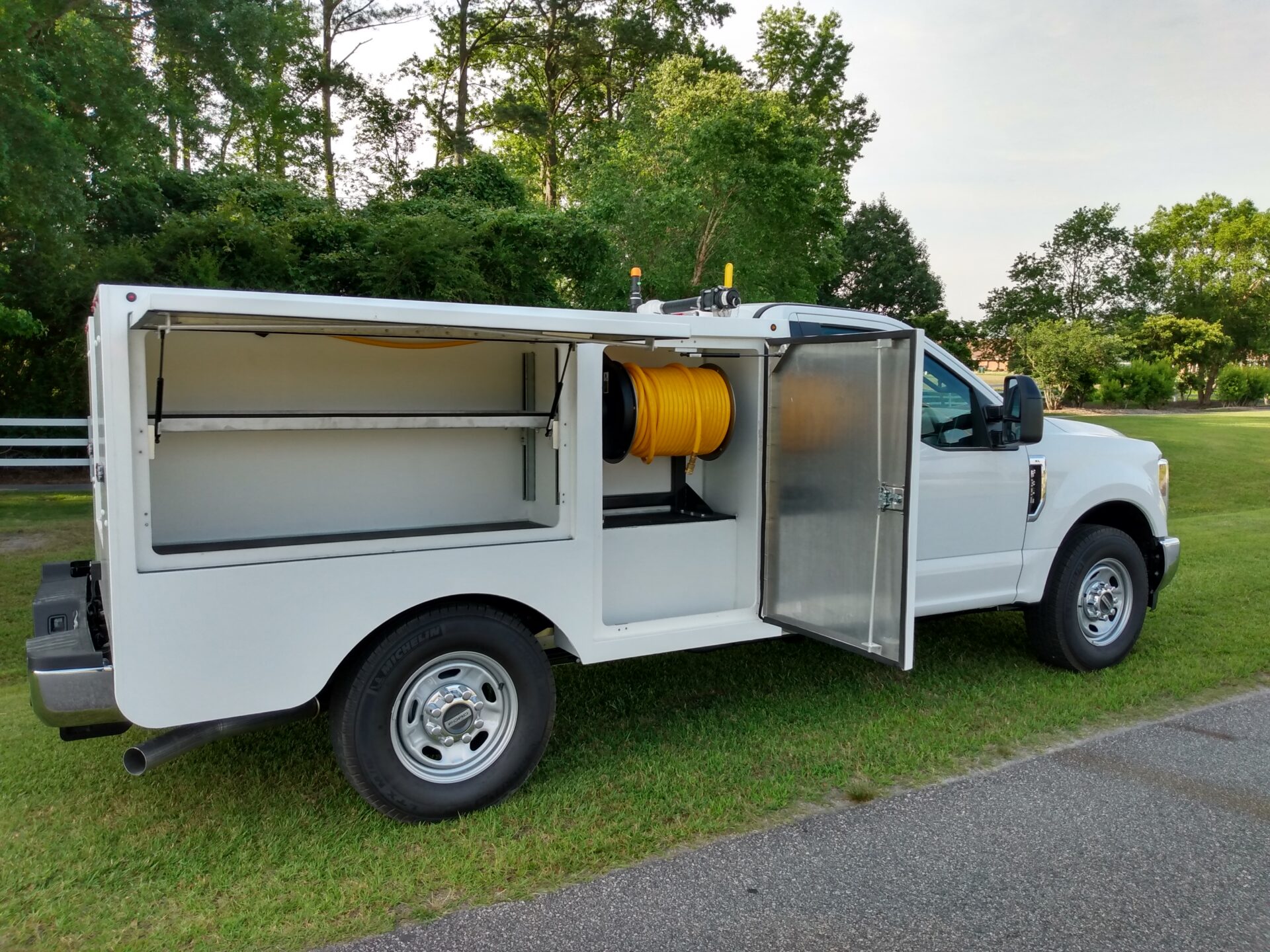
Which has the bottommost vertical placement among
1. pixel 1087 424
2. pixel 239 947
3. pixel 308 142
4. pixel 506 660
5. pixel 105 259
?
pixel 239 947

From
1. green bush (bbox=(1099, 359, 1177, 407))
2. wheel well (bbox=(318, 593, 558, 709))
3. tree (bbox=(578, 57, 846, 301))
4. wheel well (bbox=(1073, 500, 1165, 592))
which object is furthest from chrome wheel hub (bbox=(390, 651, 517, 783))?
green bush (bbox=(1099, 359, 1177, 407))

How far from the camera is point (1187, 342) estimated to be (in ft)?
193

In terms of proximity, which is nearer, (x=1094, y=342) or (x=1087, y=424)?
(x=1087, y=424)

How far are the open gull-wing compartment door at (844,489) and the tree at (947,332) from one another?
44247mm

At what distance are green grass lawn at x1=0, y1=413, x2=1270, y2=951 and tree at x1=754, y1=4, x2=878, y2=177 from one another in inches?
1417

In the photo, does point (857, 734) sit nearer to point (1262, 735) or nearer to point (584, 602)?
point (584, 602)

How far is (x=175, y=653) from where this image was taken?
352 cm

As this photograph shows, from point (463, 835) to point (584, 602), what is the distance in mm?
1091

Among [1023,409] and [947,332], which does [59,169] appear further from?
[947,332]

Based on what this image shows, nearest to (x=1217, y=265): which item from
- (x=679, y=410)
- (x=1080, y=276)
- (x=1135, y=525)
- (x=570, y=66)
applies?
(x=1080, y=276)

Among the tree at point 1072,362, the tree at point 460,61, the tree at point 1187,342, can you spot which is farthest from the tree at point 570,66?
the tree at point 1187,342

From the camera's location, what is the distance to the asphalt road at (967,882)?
3260mm

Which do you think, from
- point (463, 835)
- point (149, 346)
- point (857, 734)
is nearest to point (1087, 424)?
point (857, 734)

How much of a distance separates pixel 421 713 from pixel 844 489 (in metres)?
2.13
